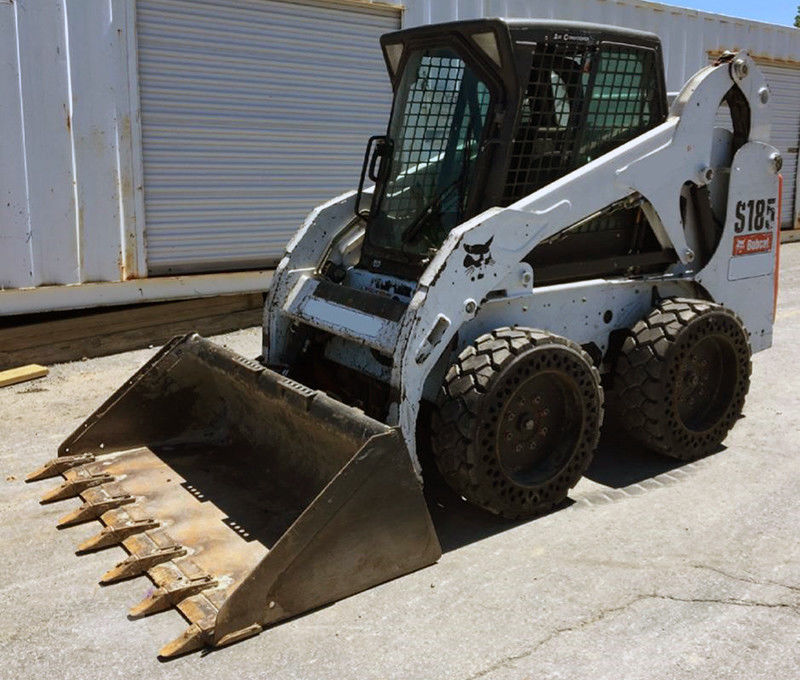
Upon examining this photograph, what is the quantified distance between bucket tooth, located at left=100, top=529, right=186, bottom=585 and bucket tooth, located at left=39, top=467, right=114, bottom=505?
27.1 inches

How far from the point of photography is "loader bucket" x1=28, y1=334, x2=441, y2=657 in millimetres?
3627

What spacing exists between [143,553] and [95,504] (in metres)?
0.62

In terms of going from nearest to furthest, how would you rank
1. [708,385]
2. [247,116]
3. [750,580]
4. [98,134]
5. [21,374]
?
[750,580], [708,385], [21,374], [98,134], [247,116]

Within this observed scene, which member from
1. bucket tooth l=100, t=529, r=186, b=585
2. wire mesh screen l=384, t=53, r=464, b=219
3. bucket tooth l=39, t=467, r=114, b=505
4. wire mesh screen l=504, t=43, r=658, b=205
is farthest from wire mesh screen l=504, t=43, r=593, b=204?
bucket tooth l=39, t=467, r=114, b=505

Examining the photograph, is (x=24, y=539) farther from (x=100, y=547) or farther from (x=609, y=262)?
(x=609, y=262)

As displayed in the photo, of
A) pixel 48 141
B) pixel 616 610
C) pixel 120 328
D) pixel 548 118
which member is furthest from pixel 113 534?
pixel 48 141

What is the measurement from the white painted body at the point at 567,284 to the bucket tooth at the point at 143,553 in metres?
1.15

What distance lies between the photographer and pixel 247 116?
28.0 ft

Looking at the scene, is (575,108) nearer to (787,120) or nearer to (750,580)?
(750,580)

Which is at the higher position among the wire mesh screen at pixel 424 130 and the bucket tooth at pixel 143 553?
the wire mesh screen at pixel 424 130

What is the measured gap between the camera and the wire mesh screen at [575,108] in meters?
4.82

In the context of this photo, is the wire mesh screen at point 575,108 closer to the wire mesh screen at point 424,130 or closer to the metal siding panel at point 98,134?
the wire mesh screen at point 424,130

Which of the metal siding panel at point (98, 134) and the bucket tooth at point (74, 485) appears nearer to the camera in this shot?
the bucket tooth at point (74, 485)

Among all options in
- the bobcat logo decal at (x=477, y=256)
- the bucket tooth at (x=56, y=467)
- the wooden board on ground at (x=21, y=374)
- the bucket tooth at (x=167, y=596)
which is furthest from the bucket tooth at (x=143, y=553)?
the wooden board on ground at (x=21, y=374)
